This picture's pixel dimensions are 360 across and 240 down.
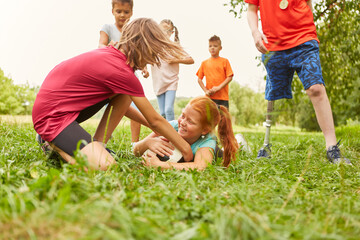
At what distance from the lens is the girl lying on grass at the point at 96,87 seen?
234 centimetres

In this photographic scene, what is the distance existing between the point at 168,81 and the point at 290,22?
222 centimetres

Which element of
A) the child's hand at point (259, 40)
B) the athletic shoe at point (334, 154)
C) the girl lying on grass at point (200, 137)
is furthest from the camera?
the child's hand at point (259, 40)

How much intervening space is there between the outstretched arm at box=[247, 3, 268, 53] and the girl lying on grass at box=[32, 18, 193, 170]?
3.13 ft

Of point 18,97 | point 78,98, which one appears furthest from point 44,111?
point 18,97

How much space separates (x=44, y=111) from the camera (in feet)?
7.86

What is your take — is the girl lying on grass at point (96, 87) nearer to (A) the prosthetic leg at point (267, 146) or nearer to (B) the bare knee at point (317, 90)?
(A) the prosthetic leg at point (267, 146)

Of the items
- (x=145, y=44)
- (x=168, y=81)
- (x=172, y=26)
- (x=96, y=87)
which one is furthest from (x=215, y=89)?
(x=96, y=87)

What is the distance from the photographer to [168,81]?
16.2ft

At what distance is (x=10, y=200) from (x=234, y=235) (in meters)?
0.84

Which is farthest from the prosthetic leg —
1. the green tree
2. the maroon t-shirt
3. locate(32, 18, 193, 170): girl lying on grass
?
the green tree

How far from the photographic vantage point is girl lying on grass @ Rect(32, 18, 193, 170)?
7.66 ft

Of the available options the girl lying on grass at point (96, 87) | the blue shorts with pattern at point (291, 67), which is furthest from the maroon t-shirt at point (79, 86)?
the blue shorts with pattern at point (291, 67)

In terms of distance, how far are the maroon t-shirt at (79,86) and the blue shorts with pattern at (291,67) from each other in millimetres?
1270

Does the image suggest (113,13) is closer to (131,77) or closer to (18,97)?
(131,77)
